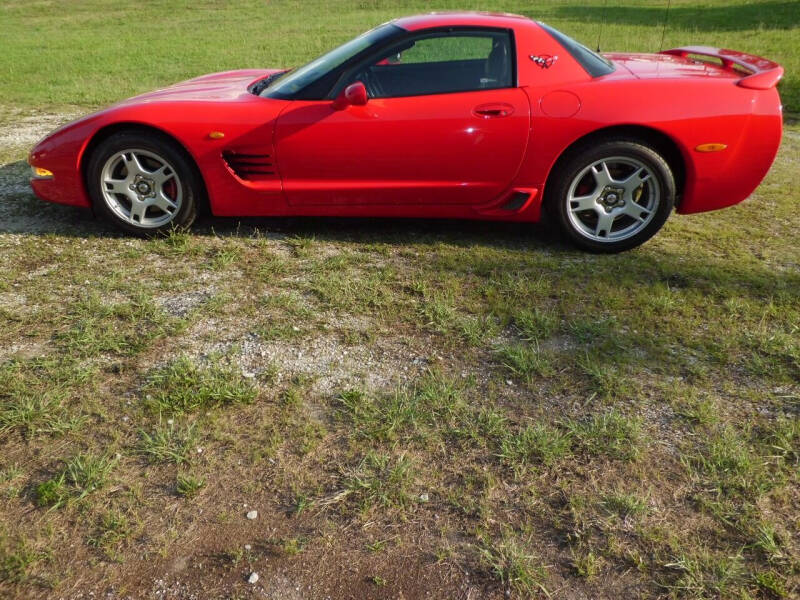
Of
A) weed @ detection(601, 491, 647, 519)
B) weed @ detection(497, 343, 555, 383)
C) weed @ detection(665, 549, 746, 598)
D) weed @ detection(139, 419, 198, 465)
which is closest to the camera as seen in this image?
weed @ detection(665, 549, 746, 598)

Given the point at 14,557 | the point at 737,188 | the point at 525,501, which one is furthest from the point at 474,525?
the point at 737,188

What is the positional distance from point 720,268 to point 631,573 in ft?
8.27

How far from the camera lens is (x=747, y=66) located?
4.12 meters

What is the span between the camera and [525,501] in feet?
7.48

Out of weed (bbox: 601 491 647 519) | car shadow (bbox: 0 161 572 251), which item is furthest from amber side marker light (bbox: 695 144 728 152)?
weed (bbox: 601 491 647 519)

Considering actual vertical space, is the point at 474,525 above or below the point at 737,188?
below

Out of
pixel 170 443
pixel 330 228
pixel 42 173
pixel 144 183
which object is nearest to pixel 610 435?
pixel 170 443

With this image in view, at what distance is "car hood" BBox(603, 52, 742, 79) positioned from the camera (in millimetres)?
4031

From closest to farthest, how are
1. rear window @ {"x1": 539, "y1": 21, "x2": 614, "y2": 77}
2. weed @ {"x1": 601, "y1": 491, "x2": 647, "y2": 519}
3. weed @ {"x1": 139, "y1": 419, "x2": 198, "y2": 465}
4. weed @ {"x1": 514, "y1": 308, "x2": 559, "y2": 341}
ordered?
weed @ {"x1": 601, "y1": 491, "x2": 647, "y2": 519}
weed @ {"x1": 139, "y1": 419, "x2": 198, "y2": 465}
weed @ {"x1": 514, "y1": 308, "x2": 559, "y2": 341}
rear window @ {"x1": 539, "y1": 21, "x2": 614, "y2": 77}

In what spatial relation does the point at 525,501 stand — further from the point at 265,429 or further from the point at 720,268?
the point at 720,268

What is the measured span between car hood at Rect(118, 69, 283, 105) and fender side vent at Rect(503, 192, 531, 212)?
1.83 metres

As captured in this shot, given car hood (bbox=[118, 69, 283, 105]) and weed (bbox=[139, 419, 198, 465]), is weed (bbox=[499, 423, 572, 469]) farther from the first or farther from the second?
car hood (bbox=[118, 69, 283, 105])

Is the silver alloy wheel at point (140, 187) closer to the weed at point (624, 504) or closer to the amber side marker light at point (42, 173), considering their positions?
the amber side marker light at point (42, 173)

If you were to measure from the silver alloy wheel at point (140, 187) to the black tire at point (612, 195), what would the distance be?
239 centimetres
